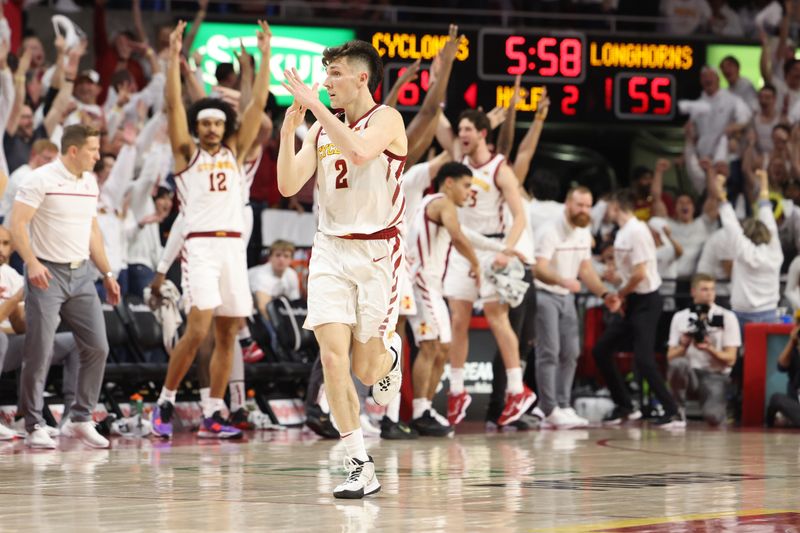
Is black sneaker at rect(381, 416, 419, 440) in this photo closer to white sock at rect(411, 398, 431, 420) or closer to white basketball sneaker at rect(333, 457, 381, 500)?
white sock at rect(411, 398, 431, 420)

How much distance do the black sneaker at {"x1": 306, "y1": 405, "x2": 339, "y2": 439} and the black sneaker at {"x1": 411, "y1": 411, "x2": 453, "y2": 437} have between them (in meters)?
0.83

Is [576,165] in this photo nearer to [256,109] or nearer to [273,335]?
[273,335]

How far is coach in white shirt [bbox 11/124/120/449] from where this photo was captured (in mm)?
10195

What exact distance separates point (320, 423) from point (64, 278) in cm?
246

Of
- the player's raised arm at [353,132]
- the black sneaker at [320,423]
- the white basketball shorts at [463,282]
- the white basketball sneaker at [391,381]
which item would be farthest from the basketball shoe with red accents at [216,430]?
the player's raised arm at [353,132]

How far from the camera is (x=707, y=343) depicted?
48.1 feet

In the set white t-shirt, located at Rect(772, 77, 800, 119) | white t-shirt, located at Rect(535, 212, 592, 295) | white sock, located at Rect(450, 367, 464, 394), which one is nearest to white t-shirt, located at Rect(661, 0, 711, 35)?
white t-shirt, located at Rect(772, 77, 800, 119)

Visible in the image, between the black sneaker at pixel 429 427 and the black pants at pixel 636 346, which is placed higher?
the black pants at pixel 636 346

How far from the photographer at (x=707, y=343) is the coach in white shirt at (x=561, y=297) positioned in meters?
1.26

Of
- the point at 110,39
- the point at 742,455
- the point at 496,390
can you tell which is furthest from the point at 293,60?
the point at 742,455

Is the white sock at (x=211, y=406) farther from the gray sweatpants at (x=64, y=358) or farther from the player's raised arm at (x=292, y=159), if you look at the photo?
the player's raised arm at (x=292, y=159)

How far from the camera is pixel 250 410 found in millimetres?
12797

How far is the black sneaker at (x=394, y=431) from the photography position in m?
11.6

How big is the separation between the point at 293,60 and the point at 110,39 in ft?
7.96
